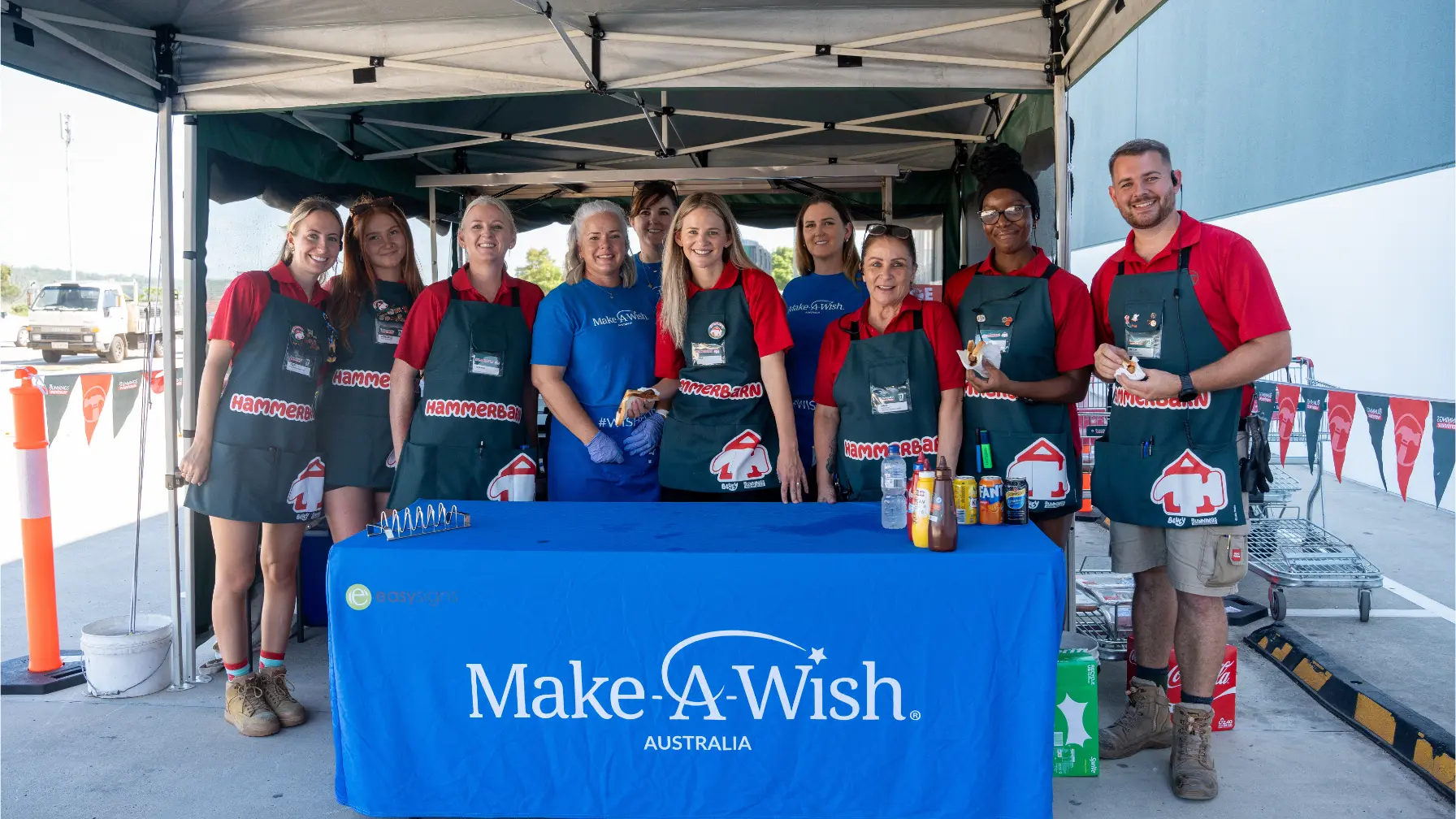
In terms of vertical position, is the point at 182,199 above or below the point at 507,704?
above

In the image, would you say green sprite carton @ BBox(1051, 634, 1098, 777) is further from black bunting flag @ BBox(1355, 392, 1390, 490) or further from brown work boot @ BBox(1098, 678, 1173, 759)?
black bunting flag @ BBox(1355, 392, 1390, 490)

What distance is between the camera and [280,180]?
167 inches

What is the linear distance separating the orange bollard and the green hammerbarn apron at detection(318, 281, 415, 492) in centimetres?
116

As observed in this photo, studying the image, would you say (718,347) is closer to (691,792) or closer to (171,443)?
(691,792)

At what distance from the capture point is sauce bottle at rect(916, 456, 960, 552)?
214 cm

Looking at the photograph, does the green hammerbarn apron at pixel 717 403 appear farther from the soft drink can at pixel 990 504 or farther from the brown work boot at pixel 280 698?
the brown work boot at pixel 280 698

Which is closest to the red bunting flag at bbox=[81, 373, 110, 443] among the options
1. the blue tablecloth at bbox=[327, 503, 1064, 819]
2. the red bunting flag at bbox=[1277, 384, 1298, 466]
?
the blue tablecloth at bbox=[327, 503, 1064, 819]

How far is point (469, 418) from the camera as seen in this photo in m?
3.11

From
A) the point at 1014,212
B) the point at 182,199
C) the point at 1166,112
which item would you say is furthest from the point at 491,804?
the point at 1166,112

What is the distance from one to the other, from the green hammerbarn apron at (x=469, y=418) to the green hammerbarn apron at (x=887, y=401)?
115 centimetres

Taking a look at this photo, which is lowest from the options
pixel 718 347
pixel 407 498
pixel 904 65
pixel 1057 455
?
pixel 407 498

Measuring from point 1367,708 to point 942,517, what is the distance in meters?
1.98

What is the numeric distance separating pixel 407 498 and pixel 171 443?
3.55ft

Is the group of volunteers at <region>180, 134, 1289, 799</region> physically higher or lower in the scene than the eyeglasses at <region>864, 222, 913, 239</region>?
lower
